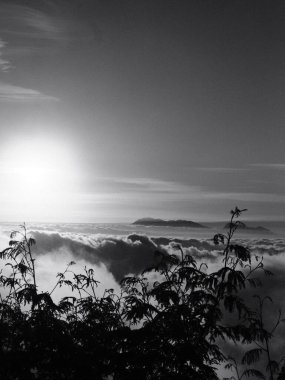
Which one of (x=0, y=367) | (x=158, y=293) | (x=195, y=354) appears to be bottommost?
(x=0, y=367)

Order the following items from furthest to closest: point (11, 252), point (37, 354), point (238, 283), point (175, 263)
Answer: point (11, 252), point (175, 263), point (37, 354), point (238, 283)

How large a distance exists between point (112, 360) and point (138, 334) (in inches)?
40.2

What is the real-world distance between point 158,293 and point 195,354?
7.57ft

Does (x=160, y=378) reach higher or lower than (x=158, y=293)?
lower

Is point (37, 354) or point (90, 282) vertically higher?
point (90, 282)

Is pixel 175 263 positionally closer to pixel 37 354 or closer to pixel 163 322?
pixel 163 322

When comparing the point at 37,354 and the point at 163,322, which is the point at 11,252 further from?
the point at 163,322

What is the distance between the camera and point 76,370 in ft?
41.2

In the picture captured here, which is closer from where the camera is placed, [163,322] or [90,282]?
[163,322]

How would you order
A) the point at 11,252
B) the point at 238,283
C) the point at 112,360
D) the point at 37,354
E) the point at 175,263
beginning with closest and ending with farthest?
the point at 238,283
the point at 112,360
the point at 37,354
the point at 175,263
the point at 11,252

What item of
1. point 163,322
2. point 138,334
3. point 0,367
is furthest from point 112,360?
point 0,367

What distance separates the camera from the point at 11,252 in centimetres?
1622

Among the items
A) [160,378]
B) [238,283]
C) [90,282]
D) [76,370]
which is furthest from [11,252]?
[238,283]

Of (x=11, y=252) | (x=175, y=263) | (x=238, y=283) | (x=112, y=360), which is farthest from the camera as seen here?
(x=11, y=252)
